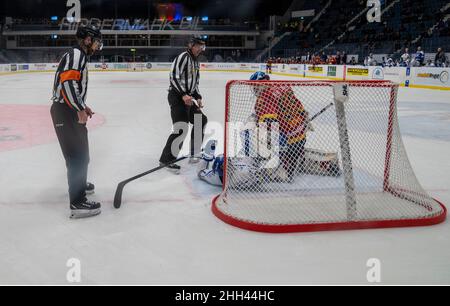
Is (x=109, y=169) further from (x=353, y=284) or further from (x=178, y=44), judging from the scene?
(x=178, y=44)

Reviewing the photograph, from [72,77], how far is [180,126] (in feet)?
5.73

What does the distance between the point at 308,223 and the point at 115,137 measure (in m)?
4.13

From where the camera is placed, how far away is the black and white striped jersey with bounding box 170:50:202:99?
432 centimetres

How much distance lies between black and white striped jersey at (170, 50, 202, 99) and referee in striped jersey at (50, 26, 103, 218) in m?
1.25

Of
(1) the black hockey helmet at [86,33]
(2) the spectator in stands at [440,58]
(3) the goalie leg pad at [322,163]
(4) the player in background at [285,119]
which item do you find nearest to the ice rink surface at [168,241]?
(4) the player in background at [285,119]

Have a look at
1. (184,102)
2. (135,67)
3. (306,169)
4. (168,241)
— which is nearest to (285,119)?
(306,169)

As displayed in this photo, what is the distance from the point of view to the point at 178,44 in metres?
40.0

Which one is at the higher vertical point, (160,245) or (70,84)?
(70,84)

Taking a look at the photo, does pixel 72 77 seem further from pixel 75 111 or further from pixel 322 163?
pixel 322 163

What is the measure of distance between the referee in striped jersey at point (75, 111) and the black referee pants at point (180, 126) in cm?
139

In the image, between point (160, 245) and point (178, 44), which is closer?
point (160, 245)

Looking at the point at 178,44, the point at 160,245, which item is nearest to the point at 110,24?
the point at 178,44

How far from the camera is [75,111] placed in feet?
9.98
